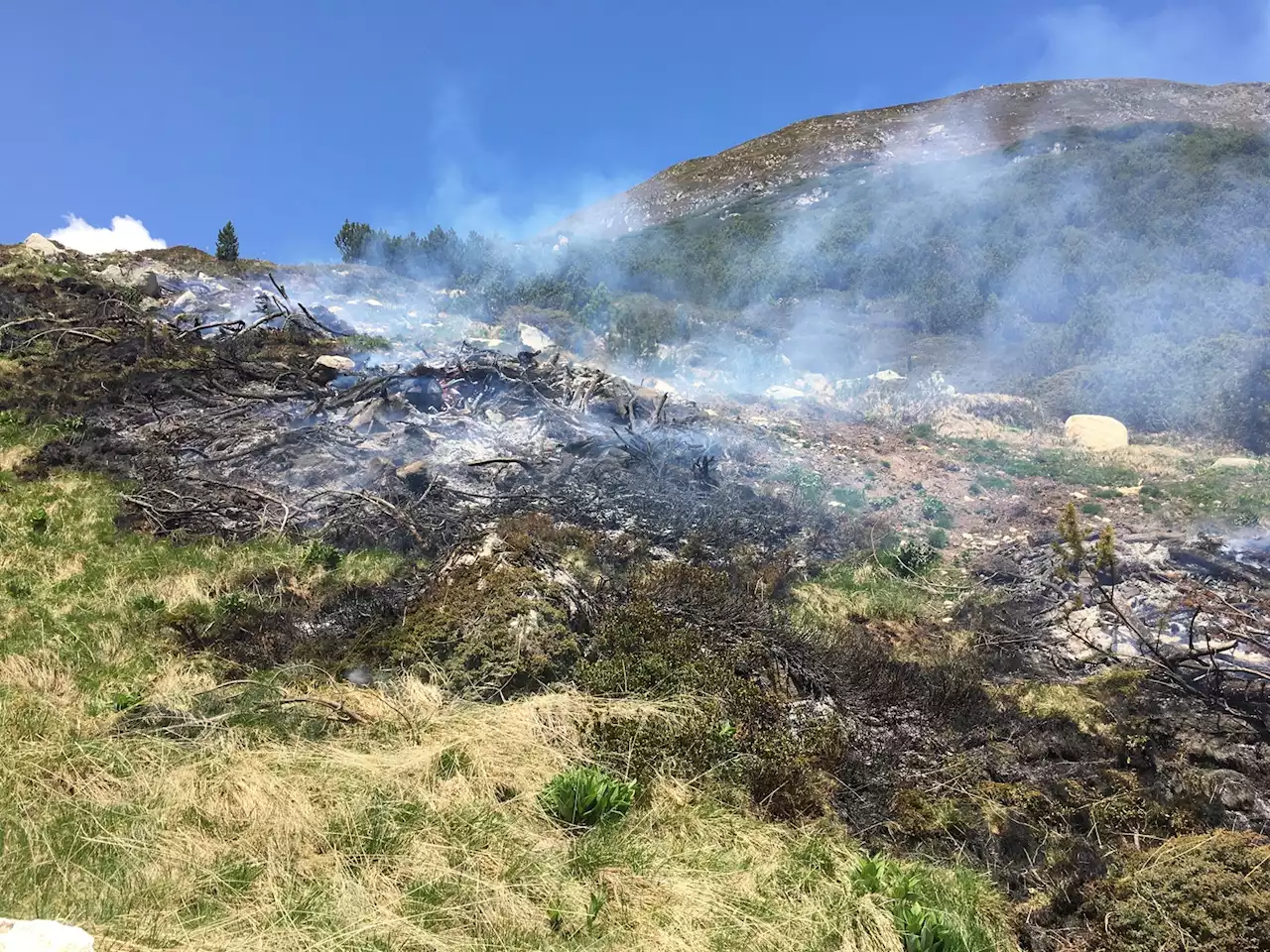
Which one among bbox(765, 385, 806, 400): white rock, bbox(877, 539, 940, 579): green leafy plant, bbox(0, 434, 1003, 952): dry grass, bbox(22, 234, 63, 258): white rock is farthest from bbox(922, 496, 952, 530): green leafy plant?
bbox(22, 234, 63, 258): white rock

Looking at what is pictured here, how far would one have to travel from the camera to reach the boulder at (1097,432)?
12.9 meters

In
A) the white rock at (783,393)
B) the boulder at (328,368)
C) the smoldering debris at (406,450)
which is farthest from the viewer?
the white rock at (783,393)

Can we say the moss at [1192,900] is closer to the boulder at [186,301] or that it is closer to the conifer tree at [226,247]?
the boulder at [186,301]

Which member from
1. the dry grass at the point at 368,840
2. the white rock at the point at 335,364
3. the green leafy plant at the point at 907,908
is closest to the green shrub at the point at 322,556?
the dry grass at the point at 368,840

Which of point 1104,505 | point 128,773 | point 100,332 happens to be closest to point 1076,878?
point 128,773

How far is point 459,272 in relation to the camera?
80.7 feet

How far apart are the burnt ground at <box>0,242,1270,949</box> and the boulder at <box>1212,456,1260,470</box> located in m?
0.86

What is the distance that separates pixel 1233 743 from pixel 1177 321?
54.5 ft

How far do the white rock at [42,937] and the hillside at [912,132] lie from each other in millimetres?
33351

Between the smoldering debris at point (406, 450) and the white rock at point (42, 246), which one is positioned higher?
the white rock at point (42, 246)

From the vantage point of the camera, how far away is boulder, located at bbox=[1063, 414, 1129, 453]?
12.9 metres

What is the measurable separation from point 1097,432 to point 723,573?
34.9 feet

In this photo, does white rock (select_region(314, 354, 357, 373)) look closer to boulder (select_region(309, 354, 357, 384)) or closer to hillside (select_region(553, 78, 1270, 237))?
boulder (select_region(309, 354, 357, 384))

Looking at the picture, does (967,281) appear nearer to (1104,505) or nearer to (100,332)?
(1104,505)
